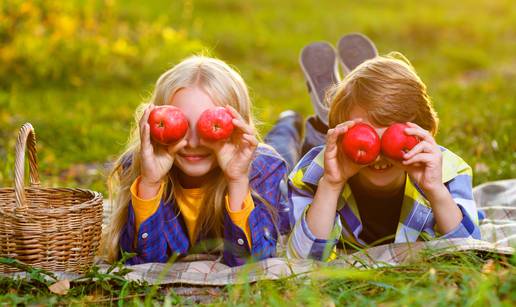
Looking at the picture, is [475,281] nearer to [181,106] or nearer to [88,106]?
[181,106]

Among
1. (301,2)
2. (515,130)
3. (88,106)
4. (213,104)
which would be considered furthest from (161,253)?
(301,2)

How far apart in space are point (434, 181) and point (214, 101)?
961mm

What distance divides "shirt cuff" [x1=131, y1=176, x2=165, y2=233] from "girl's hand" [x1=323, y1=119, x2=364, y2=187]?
2.30 feet

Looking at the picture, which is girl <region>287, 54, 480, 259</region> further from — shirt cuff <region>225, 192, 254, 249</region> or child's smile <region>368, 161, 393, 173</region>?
shirt cuff <region>225, 192, 254, 249</region>

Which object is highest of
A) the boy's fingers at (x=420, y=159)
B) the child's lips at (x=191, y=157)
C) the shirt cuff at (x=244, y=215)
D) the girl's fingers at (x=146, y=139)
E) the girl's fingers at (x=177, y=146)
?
the girl's fingers at (x=146, y=139)

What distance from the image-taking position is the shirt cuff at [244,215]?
2945mm

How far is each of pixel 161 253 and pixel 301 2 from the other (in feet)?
42.3

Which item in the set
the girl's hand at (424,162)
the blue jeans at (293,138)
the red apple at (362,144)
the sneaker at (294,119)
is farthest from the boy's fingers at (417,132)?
the sneaker at (294,119)

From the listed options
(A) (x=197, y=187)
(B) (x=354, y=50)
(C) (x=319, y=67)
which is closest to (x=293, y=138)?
(C) (x=319, y=67)

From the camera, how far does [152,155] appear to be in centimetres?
287

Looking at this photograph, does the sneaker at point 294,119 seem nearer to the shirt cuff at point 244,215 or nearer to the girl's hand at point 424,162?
the shirt cuff at point 244,215

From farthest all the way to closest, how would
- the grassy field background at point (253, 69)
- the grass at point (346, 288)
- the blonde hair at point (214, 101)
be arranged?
the blonde hair at point (214, 101) → the grassy field background at point (253, 69) → the grass at point (346, 288)

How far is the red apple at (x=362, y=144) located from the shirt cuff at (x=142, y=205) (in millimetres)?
815

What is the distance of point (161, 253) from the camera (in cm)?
310
